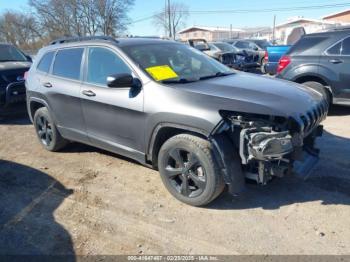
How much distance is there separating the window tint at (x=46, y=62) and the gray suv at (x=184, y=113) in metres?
0.24

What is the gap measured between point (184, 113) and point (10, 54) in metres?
8.06

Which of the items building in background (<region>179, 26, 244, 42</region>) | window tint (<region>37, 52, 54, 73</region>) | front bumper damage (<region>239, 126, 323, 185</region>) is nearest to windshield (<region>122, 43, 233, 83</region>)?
front bumper damage (<region>239, 126, 323, 185</region>)

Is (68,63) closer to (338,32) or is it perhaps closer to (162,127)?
(162,127)

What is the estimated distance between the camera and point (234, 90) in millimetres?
3725

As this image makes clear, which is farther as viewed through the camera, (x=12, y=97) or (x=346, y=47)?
(x=12, y=97)

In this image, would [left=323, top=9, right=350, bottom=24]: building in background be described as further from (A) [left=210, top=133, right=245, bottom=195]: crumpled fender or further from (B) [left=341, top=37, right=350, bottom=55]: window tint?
(A) [left=210, top=133, right=245, bottom=195]: crumpled fender

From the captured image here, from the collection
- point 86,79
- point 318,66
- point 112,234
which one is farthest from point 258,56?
point 112,234

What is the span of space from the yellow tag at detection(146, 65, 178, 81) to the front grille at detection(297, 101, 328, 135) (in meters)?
1.52

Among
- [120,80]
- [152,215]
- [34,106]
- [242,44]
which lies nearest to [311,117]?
[152,215]

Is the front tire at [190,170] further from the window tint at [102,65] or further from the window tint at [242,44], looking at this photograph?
the window tint at [242,44]

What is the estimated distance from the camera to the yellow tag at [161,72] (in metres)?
4.04

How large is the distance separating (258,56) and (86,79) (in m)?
13.3

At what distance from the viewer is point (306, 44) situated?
7684 mm

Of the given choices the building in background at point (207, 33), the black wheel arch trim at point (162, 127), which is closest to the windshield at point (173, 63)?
the black wheel arch trim at point (162, 127)
